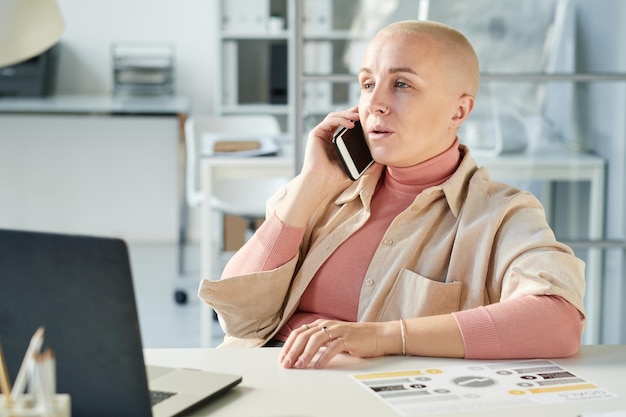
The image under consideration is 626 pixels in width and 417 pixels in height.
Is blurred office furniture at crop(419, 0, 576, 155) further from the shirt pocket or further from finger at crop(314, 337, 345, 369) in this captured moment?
finger at crop(314, 337, 345, 369)

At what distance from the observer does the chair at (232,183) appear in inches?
186

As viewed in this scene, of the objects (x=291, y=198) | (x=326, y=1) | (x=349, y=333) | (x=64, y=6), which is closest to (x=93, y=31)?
(x=64, y=6)

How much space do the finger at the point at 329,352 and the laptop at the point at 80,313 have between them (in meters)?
0.44

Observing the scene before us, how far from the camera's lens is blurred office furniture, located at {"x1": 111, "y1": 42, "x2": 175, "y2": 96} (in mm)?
5906

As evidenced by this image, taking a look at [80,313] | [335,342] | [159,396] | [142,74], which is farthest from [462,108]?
[142,74]

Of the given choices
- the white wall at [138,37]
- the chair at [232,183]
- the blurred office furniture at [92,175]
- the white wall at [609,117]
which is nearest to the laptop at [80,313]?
the white wall at [609,117]

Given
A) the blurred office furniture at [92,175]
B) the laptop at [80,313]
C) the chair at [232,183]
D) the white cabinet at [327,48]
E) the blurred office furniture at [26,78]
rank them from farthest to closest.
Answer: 1. the blurred office furniture at [92,175]
2. the blurred office furniture at [26,78]
3. the chair at [232,183]
4. the white cabinet at [327,48]
5. the laptop at [80,313]

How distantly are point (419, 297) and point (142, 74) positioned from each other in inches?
175

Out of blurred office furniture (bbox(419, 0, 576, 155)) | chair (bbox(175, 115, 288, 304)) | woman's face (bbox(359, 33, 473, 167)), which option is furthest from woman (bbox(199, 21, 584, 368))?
chair (bbox(175, 115, 288, 304))

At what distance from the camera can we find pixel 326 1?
3.10 meters

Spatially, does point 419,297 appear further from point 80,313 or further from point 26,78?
point 26,78

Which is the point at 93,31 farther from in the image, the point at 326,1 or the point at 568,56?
the point at 568,56

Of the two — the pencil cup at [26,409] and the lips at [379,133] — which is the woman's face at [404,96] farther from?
the pencil cup at [26,409]

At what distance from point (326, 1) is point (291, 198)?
1346 millimetres
